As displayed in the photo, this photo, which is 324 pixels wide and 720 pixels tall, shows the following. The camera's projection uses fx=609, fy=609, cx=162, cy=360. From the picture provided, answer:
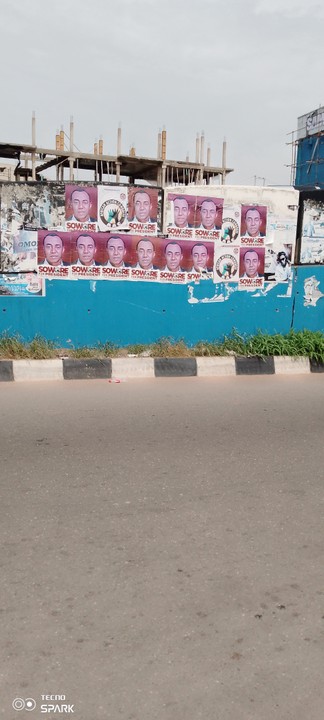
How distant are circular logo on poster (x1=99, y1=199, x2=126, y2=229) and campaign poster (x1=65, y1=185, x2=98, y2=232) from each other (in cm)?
9

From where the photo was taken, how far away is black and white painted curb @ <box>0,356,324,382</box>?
624 centimetres

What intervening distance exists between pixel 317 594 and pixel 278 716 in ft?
2.23

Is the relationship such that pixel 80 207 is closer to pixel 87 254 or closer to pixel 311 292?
pixel 87 254

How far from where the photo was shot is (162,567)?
262 centimetres

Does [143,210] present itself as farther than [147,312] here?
No

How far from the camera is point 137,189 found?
6.70 meters

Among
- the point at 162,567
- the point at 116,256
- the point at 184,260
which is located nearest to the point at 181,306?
the point at 184,260

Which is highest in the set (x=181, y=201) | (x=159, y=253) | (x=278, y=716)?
(x=181, y=201)

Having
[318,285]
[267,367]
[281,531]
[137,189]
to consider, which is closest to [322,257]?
[318,285]

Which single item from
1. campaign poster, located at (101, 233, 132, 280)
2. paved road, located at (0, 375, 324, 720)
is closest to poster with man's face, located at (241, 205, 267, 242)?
campaign poster, located at (101, 233, 132, 280)

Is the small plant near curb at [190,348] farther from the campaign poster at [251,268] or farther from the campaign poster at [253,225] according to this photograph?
the campaign poster at [253,225]

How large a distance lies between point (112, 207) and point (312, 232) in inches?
98.9

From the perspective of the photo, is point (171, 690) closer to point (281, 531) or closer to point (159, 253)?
point (281, 531)

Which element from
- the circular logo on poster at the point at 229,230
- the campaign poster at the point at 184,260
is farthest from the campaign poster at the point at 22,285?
the circular logo on poster at the point at 229,230
